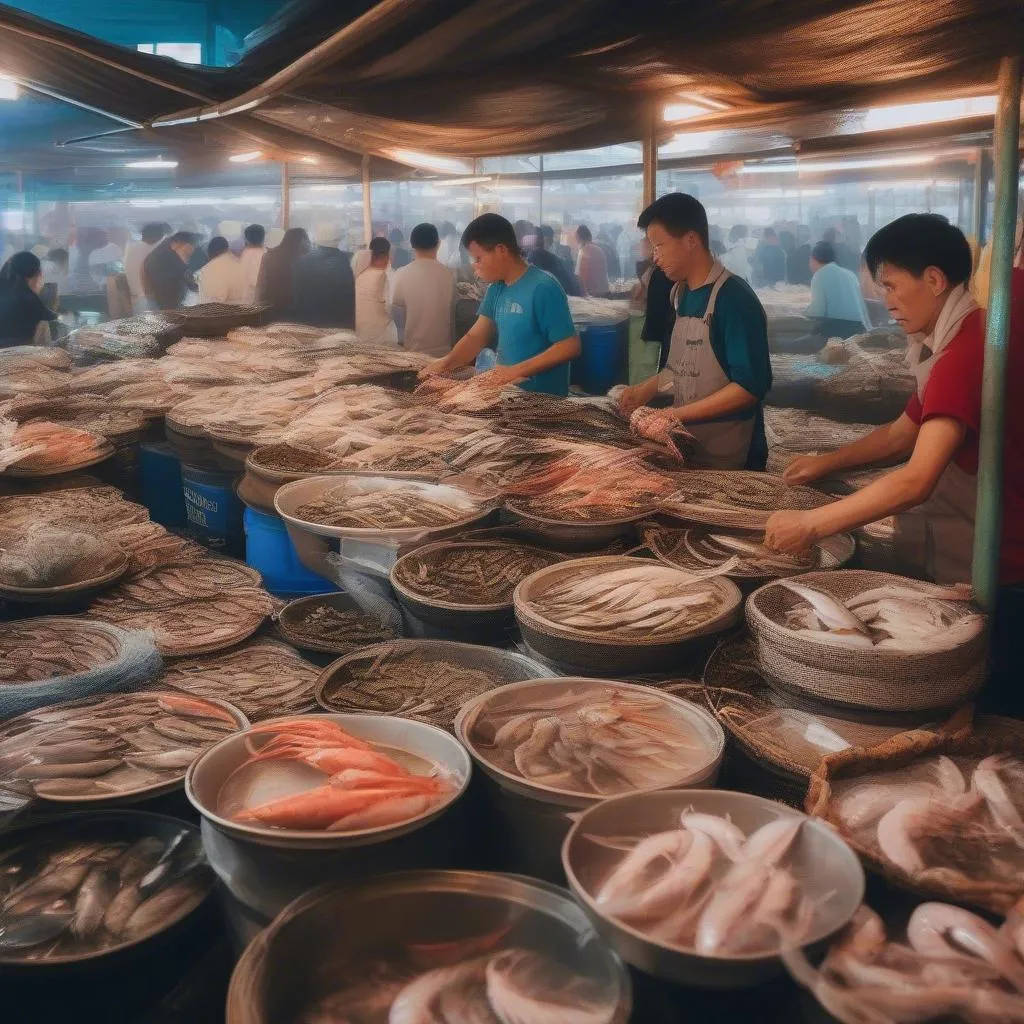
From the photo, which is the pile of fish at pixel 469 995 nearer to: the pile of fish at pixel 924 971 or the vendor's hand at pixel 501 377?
the pile of fish at pixel 924 971

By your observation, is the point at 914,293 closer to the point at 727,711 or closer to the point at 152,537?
the point at 727,711

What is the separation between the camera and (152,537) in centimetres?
469

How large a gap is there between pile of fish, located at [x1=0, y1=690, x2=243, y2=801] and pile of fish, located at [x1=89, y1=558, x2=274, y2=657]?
2.40 ft

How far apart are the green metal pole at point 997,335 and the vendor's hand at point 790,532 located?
0.44m

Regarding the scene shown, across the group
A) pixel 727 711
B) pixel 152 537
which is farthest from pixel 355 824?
pixel 152 537

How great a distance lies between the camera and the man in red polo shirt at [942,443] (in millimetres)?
2674

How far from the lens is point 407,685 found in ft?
9.23

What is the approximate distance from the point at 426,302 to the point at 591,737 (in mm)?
7660

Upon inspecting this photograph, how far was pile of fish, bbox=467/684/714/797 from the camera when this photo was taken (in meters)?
2.12

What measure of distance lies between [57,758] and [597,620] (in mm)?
1398

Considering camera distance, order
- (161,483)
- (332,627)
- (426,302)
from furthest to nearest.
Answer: (426,302)
(161,483)
(332,627)

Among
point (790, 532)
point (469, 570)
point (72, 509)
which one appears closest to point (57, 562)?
point (72, 509)

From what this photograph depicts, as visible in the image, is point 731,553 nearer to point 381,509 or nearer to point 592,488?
point 592,488

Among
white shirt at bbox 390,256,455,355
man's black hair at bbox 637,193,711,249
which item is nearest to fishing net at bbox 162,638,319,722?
man's black hair at bbox 637,193,711,249
